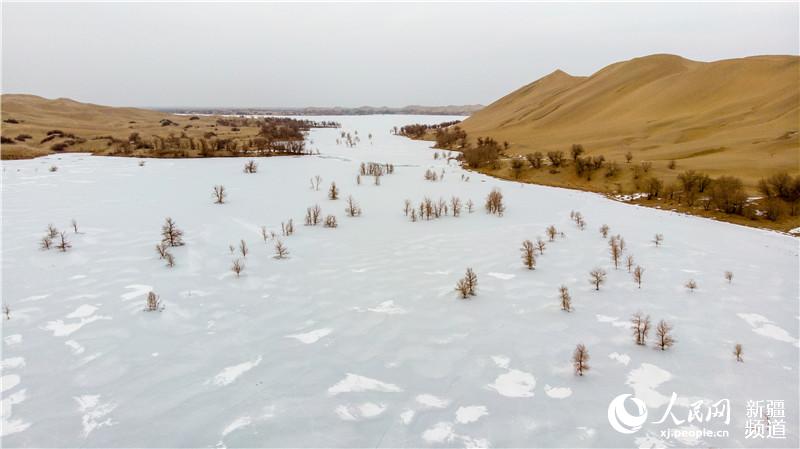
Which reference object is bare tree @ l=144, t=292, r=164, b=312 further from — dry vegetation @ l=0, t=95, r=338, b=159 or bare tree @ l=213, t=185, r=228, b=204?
dry vegetation @ l=0, t=95, r=338, b=159

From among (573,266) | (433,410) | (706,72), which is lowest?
(433,410)

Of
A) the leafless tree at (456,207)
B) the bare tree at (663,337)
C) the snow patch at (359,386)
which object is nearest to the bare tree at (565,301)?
the bare tree at (663,337)

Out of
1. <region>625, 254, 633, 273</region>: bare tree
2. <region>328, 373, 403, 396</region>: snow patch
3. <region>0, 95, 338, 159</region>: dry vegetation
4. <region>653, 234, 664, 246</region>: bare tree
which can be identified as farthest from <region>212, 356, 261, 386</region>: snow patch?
<region>0, 95, 338, 159</region>: dry vegetation

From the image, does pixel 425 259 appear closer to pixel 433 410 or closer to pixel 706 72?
pixel 433 410

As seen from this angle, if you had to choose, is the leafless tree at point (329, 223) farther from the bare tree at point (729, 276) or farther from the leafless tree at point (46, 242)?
the bare tree at point (729, 276)

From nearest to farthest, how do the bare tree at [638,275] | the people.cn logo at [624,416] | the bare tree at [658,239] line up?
the people.cn logo at [624,416], the bare tree at [638,275], the bare tree at [658,239]

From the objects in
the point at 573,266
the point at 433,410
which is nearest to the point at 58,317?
the point at 433,410

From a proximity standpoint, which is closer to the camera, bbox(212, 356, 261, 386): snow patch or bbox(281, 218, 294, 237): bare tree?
bbox(212, 356, 261, 386): snow patch
